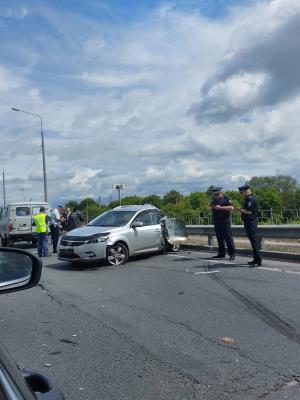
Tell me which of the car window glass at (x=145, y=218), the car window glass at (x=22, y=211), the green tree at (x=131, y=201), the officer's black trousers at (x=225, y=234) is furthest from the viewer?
the green tree at (x=131, y=201)

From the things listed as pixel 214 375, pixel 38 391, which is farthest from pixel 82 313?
pixel 38 391

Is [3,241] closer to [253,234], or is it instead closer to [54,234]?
[54,234]

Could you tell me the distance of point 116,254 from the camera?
12.7 metres

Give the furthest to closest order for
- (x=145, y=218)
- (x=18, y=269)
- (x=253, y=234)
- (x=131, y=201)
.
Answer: (x=131, y=201) → (x=145, y=218) → (x=253, y=234) → (x=18, y=269)

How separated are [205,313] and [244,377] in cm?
244

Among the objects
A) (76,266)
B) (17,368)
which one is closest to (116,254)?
(76,266)

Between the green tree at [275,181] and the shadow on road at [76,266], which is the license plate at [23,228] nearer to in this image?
the shadow on road at [76,266]

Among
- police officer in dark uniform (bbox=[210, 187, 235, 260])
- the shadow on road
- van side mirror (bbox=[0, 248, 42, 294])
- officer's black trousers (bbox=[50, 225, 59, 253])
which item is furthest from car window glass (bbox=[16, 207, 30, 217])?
van side mirror (bbox=[0, 248, 42, 294])

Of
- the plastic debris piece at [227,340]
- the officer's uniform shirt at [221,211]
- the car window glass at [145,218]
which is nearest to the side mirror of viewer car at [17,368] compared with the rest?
the plastic debris piece at [227,340]

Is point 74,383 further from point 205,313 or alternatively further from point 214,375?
point 205,313

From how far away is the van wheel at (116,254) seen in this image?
41.1ft

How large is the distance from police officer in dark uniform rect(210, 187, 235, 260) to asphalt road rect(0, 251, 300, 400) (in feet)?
6.40

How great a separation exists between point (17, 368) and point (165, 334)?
4.24 m

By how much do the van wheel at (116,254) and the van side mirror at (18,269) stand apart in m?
9.74
